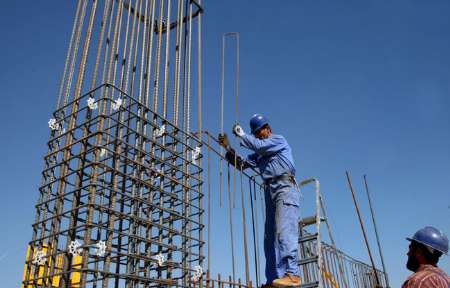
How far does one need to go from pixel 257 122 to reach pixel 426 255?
270 cm

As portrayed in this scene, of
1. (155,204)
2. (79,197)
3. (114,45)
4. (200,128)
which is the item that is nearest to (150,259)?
(155,204)

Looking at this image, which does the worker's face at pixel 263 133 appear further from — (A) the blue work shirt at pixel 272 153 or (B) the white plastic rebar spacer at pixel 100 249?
(B) the white plastic rebar spacer at pixel 100 249

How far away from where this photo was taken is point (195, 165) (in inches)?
233

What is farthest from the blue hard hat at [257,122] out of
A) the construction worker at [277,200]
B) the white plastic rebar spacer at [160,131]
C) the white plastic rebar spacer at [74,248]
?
the white plastic rebar spacer at [74,248]

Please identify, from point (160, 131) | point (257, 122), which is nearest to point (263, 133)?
point (257, 122)

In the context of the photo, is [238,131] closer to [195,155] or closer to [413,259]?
[195,155]

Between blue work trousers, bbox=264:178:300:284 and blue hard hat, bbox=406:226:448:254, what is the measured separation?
1.60 metres

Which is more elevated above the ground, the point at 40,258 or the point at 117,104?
the point at 117,104

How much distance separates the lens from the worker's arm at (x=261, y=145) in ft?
16.1

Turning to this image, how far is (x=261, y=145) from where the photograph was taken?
489cm

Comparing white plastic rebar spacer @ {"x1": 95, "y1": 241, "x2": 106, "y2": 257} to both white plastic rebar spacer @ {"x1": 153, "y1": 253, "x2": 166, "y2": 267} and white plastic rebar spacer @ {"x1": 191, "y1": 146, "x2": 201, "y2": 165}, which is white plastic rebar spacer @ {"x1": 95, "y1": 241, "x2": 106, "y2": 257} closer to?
white plastic rebar spacer @ {"x1": 153, "y1": 253, "x2": 166, "y2": 267}

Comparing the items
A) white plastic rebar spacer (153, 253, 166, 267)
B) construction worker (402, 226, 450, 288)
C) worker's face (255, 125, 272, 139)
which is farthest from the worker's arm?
construction worker (402, 226, 450, 288)

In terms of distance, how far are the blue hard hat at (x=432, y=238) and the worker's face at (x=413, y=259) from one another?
0.20ft

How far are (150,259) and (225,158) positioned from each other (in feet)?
5.57
